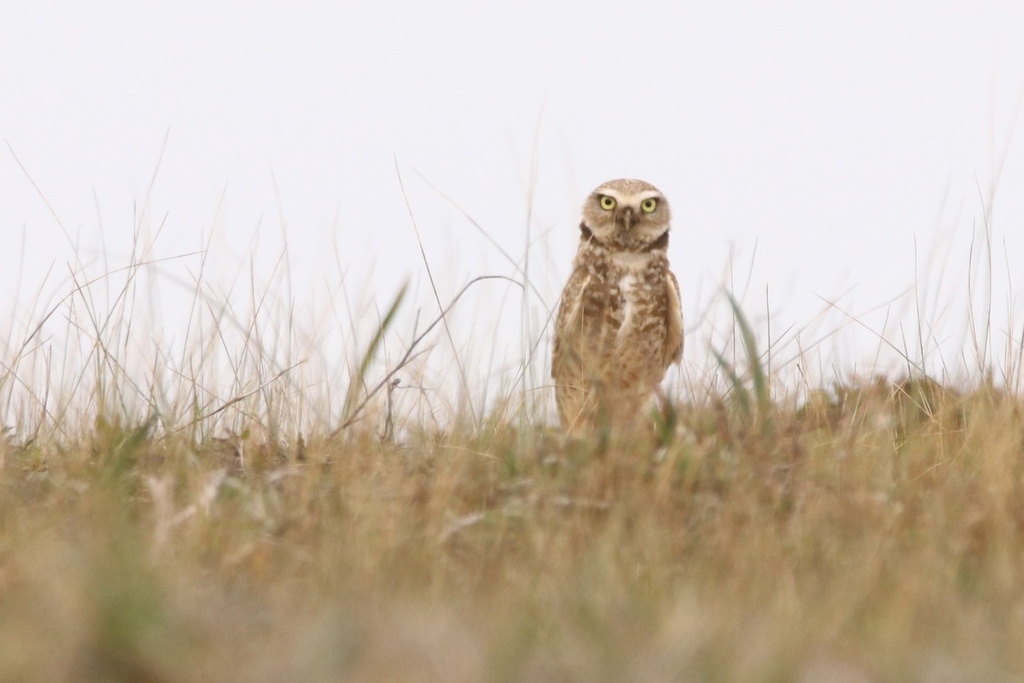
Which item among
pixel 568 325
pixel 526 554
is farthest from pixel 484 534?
pixel 568 325

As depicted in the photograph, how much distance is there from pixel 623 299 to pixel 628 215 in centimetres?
40

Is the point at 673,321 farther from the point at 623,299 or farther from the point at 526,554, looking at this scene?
the point at 526,554

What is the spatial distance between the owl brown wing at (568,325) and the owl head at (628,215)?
8.9 inches

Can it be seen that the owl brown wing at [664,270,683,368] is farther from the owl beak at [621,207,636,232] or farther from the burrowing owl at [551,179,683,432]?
the owl beak at [621,207,636,232]

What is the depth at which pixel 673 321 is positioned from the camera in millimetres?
Answer: 6297

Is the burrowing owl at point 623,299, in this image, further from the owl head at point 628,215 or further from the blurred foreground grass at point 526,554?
the blurred foreground grass at point 526,554

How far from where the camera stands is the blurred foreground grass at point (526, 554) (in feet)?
8.40

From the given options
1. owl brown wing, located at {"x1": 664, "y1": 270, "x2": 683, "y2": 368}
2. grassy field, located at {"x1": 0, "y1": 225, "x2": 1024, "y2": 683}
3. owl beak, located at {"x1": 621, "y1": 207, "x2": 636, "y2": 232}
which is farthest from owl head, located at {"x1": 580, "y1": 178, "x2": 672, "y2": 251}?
grassy field, located at {"x1": 0, "y1": 225, "x2": 1024, "y2": 683}

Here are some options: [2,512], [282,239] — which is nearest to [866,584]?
[2,512]

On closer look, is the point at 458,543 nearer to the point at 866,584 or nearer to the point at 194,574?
the point at 194,574

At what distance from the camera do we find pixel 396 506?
3.84 m

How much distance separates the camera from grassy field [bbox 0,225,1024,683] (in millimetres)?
2580

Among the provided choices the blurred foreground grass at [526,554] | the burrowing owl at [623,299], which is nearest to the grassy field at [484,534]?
the blurred foreground grass at [526,554]

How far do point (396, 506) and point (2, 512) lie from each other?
54.3 inches
